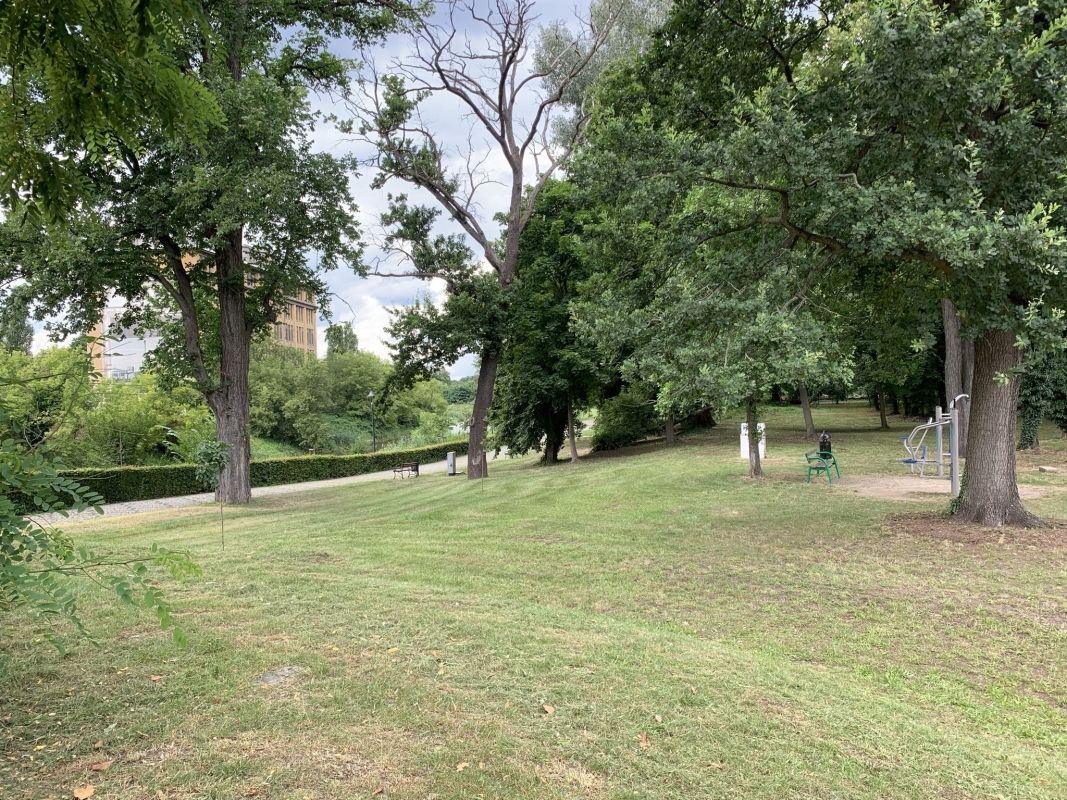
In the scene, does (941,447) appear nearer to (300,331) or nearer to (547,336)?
(547,336)

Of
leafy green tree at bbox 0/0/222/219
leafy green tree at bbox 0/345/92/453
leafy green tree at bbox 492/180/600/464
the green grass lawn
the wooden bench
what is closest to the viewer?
leafy green tree at bbox 0/0/222/219

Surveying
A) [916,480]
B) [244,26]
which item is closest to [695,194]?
[916,480]

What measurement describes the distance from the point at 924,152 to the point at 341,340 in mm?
21121

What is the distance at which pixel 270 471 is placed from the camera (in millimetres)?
29000

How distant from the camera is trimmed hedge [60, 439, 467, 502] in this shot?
22812 mm

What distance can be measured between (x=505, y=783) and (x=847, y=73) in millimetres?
8297

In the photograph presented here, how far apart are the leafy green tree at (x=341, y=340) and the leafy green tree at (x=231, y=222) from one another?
3.93 ft

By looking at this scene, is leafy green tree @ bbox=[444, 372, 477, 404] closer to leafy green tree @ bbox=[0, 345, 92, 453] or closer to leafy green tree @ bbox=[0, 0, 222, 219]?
leafy green tree @ bbox=[0, 345, 92, 453]

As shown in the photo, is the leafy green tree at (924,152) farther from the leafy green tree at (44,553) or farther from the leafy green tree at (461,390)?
the leafy green tree at (461,390)

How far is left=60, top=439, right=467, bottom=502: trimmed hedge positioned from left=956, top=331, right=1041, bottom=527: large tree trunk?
1707 centimetres

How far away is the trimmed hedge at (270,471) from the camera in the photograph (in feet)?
74.8

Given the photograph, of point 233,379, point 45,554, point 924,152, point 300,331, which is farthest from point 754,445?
point 300,331

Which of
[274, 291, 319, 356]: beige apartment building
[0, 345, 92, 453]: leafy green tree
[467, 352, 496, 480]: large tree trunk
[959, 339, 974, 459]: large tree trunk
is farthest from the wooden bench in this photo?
[274, 291, 319, 356]: beige apartment building

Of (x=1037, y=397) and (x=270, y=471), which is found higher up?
(x=1037, y=397)
